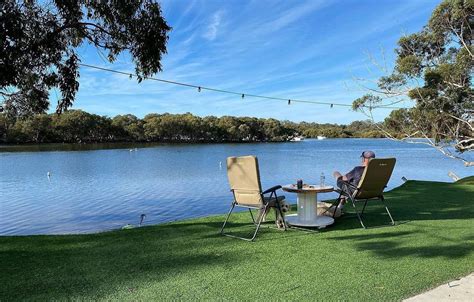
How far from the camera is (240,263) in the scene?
374cm

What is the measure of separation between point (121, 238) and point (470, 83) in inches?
444

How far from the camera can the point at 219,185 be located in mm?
16969

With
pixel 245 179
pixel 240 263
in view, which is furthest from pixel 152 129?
pixel 240 263

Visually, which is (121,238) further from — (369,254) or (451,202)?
(451,202)

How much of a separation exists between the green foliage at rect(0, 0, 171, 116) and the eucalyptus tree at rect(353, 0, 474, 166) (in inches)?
365

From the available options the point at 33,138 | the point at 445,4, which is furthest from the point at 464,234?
the point at 33,138

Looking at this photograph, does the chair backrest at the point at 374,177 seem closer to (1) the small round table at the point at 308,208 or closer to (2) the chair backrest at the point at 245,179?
(1) the small round table at the point at 308,208

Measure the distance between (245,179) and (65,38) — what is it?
11.2ft

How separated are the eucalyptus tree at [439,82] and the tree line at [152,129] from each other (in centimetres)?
6012

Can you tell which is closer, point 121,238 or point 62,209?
point 121,238

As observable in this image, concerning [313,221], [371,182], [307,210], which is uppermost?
[371,182]

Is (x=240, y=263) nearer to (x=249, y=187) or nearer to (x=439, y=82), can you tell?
(x=249, y=187)

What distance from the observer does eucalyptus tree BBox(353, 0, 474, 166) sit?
1132cm

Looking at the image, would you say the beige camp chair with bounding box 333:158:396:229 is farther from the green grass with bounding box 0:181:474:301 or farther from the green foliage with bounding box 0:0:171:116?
the green foliage with bounding box 0:0:171:116
